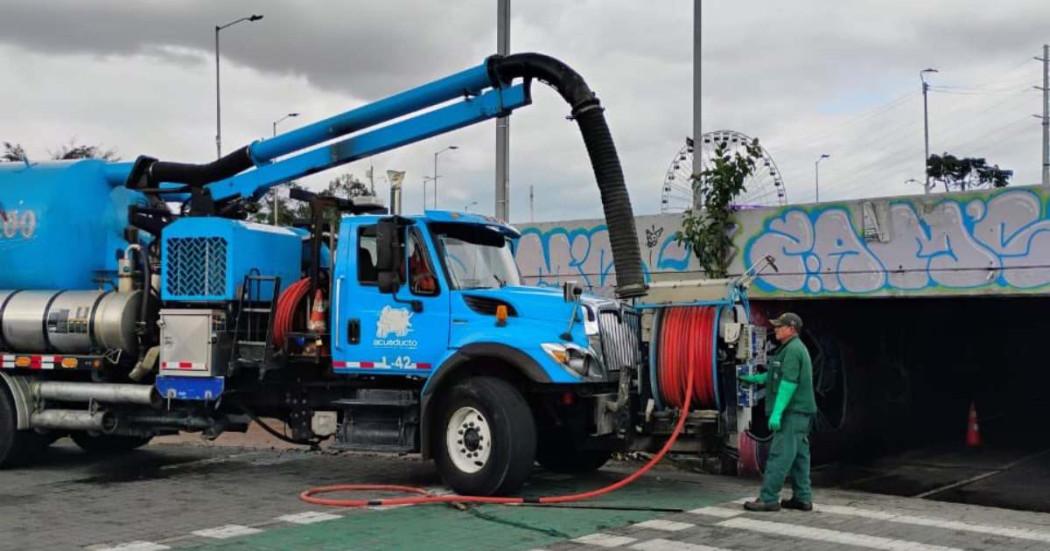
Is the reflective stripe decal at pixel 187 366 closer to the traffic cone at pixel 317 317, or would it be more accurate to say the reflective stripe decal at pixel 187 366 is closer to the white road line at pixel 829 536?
the traffic cone at pixel 317 317

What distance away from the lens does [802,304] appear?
46.5 feet

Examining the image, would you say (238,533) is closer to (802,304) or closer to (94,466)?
(94,466)

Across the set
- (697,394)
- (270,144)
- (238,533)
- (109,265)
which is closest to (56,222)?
(109,265)

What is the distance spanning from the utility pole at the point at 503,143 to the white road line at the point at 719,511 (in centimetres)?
681

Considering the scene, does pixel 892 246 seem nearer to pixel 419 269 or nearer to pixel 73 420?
pixel 419 269

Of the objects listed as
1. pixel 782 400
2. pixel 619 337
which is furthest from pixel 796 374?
pixel 619 337

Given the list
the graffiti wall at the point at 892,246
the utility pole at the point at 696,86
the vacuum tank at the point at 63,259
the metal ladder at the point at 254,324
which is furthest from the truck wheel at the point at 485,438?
the utility pole at the point at 696,86

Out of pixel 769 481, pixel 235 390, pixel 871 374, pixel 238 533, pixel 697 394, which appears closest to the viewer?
pixel 238 533

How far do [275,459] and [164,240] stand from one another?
3.49 m

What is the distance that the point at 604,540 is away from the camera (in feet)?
25.6

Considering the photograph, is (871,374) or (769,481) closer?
(769,481)

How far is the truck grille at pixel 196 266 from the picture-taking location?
11.0 meters

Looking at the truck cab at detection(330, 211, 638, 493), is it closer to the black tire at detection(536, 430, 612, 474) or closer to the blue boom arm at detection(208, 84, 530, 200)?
the black tire at detection(536, 430, 612, 474)

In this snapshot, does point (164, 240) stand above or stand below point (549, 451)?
above
